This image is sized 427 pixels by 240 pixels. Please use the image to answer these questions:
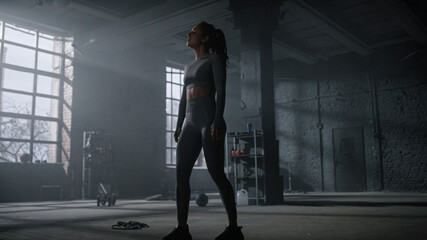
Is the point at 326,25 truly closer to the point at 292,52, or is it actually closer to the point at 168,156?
the point at 292,52

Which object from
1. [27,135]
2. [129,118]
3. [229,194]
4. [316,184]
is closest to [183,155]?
[229,194]

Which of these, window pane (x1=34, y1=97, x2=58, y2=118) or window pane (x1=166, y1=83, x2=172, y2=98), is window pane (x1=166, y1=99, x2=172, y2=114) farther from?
window pane (x1=34, y1=97, x2=58, y2=118)

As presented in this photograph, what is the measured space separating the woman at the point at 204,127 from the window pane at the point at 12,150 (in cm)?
892

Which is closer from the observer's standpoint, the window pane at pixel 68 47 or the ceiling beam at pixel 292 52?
the window pane at pixel 68 47

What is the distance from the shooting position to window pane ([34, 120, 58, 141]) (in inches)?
425

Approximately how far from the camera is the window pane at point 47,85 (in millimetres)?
10976

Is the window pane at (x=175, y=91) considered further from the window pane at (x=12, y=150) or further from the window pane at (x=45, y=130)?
the window pane at (x=12, y=150)

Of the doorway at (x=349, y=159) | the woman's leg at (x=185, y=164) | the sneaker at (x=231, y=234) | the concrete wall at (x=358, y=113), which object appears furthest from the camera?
the doorway at (x=349, y=159)

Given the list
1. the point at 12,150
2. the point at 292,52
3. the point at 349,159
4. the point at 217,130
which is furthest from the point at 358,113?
the point at 217,130

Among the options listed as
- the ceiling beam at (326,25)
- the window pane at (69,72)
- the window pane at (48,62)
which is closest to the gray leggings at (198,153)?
the ceiling beam at (326,25)

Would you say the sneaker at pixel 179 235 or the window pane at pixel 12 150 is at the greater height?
the window pane at pixel 12 150

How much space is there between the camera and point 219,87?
2619 mm

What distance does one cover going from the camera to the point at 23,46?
419 inches

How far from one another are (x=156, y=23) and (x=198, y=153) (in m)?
7.74
